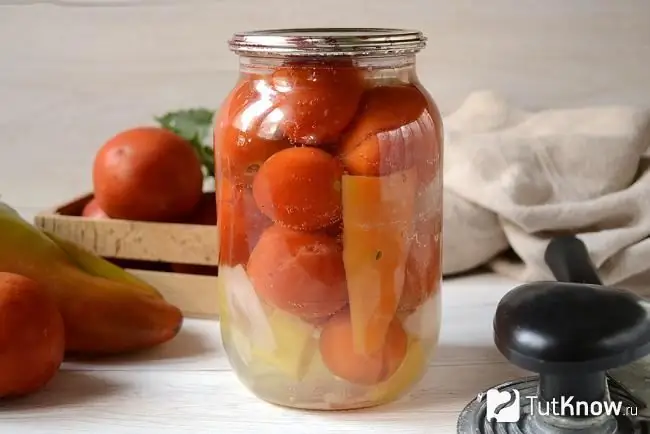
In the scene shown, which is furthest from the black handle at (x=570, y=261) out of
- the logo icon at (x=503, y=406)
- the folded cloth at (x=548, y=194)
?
the logo icon at (x=503, y=406)

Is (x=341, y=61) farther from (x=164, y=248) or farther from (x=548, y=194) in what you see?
(x=548, y=194)

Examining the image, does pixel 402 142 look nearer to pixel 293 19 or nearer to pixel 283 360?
pixel 283 360

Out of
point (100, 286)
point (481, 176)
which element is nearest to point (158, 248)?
point (100, 286)

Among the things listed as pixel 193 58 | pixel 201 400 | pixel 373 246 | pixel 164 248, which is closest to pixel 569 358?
pixel 373 246

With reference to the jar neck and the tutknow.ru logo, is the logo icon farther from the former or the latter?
the jar neck

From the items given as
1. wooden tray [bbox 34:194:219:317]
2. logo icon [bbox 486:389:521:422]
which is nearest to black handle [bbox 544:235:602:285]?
logo icon [bbox 486:389:521:422]
